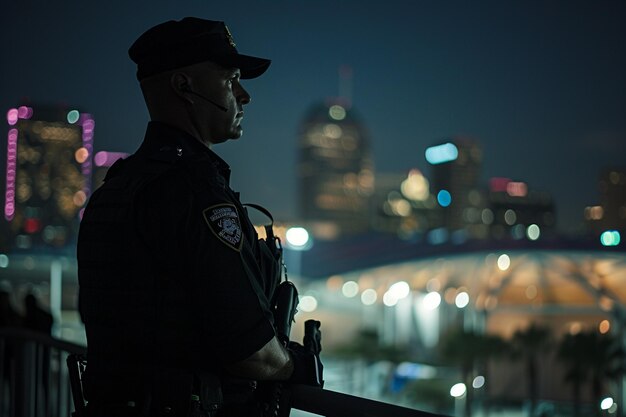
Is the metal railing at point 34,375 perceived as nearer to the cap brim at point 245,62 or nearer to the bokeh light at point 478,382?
the cap brim at point 245,62

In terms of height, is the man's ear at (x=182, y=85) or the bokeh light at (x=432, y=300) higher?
the man's ear at (x=182, y=85)

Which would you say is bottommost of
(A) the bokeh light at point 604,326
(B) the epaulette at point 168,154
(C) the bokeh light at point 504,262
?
(A) the bokeh light at point 604,326

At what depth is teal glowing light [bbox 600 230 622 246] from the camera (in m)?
41.7

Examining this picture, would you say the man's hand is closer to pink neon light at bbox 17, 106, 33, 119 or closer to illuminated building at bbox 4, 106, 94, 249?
pink neon light at bbox 17, 106, 33, 119

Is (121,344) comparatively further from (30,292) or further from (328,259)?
(328,259)

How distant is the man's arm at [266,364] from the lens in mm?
1725

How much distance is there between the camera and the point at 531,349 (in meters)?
A: 38.6

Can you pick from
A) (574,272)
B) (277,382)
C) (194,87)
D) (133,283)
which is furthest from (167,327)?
(574,272)

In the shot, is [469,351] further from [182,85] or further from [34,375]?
[182,85]

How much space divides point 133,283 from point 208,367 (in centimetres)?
24

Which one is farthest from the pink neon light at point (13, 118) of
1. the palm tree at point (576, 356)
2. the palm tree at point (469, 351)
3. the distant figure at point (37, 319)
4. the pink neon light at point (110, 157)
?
the palm tree at point (576, 356)

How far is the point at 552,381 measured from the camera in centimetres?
3906

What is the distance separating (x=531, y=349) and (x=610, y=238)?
764 cm

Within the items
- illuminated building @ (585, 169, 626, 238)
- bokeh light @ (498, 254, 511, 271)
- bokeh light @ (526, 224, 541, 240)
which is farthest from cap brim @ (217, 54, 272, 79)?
illuminated building @ (585, 169, 626, 238)
